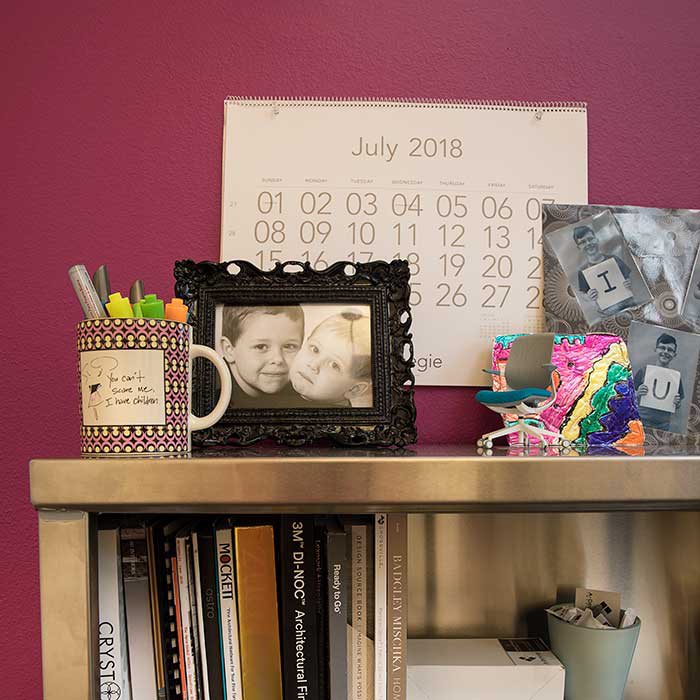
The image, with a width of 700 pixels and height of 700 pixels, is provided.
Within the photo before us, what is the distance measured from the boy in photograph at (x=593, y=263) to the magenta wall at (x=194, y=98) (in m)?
0.07

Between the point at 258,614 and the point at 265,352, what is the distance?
335mm

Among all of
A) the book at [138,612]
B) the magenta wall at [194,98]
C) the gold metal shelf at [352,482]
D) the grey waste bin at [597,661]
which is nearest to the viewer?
the gold metal shelf at [352,482]

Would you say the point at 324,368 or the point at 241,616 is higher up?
the point at 324,368

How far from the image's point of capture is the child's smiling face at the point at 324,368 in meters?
0.92

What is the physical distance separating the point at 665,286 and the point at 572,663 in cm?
56

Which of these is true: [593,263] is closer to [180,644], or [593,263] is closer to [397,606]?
[397,606]

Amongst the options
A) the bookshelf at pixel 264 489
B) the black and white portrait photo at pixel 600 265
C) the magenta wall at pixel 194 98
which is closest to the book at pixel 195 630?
the bookshelf at pixel 264 489

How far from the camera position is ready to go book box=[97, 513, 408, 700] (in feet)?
2.46

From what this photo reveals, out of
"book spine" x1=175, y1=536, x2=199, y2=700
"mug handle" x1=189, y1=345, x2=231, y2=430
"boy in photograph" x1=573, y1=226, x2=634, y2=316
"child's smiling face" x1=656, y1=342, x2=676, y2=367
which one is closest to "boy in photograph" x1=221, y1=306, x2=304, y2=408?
"mug handle" x1=189, y1=345, x2=231, y2=430

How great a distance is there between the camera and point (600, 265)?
105 centimetres

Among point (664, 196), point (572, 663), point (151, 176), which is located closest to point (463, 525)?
point (572, 663)

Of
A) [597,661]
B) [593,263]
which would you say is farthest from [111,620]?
[593,263]

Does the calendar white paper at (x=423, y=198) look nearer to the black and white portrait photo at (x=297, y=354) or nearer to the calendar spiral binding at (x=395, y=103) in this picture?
the calendar spiral binding at (x=395, y=103)

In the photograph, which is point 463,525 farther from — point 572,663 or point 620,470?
point 620,470
